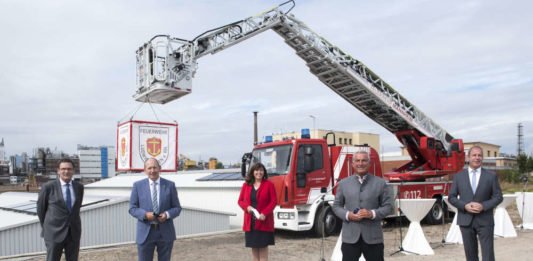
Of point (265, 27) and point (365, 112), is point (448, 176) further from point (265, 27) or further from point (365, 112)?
point (265, 27)

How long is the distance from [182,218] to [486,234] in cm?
966

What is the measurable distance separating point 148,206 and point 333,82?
32.1ft

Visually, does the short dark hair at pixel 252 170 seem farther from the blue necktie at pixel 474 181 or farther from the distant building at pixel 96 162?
the distant building at pixel 96 162

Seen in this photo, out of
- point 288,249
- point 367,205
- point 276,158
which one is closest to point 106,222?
point 276,158

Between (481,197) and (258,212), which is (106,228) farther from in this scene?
(481,197)

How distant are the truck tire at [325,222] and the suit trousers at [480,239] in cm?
569

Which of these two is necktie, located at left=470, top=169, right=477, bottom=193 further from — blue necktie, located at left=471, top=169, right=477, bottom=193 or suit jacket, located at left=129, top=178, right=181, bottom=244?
suit jacket, located at left=129, top=178, right=181, bottom=244

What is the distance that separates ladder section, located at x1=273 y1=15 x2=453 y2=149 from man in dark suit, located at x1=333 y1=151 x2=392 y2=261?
858 centimetres

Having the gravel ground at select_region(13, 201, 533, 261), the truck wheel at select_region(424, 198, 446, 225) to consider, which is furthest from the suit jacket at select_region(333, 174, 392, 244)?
the truck wheel at select_region(424, 198, 446, 225)

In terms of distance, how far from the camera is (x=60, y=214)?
5781 millimetres

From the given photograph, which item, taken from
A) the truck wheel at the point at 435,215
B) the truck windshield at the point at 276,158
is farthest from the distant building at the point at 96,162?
the truck wheel at the point at 435,215

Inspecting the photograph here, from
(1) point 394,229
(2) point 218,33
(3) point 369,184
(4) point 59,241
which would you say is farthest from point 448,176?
(4) point 59,241

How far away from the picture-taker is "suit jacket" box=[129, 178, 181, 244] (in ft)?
18.0

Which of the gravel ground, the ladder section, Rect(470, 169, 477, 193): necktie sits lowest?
the gravel ground
